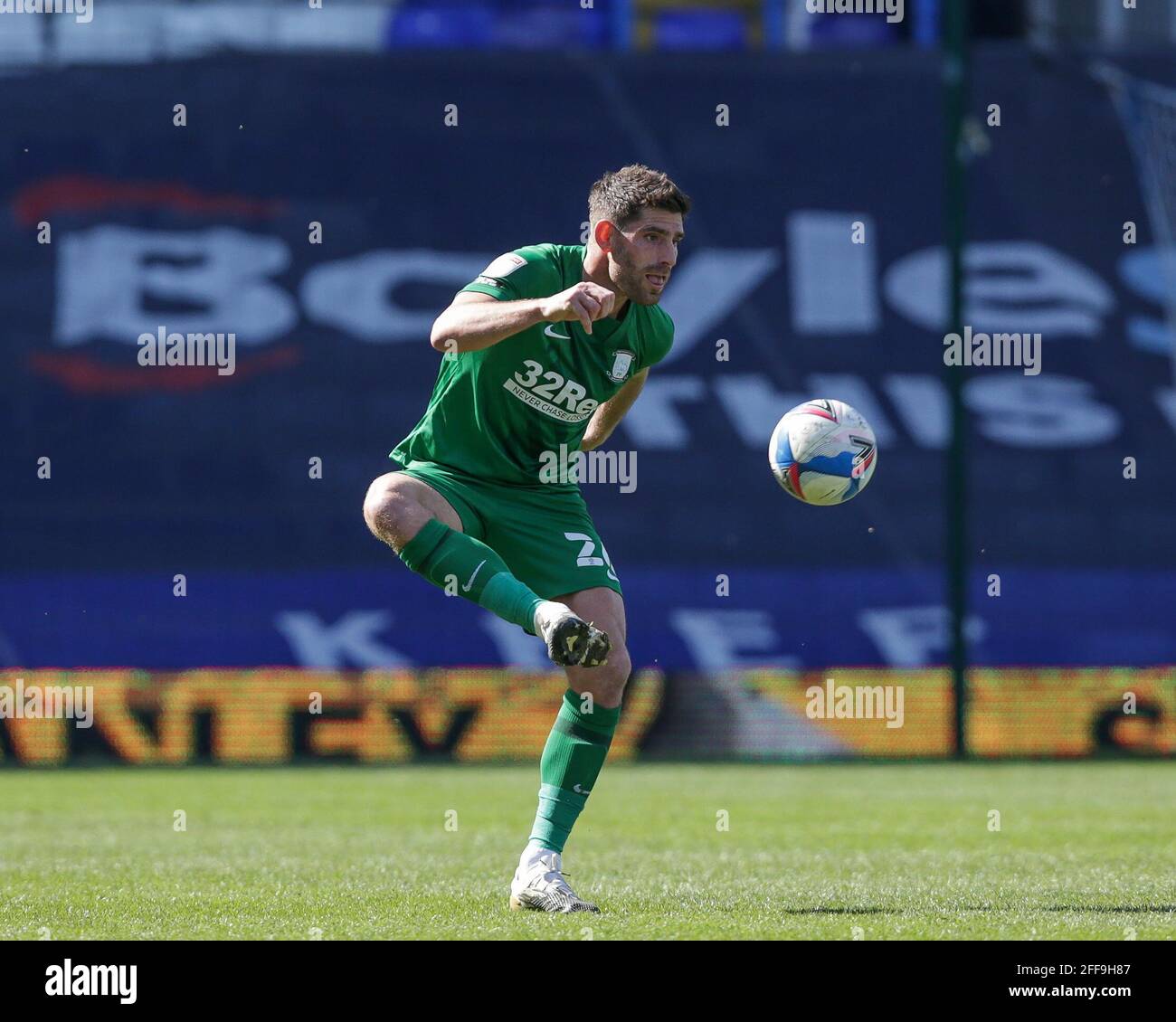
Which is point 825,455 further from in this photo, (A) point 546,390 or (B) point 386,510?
(B) point 386,510

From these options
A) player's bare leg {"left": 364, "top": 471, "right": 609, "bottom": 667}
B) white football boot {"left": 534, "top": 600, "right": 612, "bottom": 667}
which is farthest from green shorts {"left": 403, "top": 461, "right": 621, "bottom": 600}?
white football boot {"left": 534, "top": 600, "right": 612, "bottom": 667}

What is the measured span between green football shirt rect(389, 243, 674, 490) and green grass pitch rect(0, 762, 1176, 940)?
1509 millimetres

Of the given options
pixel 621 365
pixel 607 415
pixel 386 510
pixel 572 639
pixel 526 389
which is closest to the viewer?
pixel 572 639

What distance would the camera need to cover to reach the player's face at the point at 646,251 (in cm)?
623

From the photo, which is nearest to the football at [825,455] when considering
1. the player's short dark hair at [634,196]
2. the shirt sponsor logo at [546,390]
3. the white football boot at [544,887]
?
the shirt sponsor logo at [546,390]

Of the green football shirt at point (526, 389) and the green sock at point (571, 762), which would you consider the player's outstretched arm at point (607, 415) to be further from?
the green sock at point (571, 762)

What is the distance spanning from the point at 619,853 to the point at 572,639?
9.49 feet

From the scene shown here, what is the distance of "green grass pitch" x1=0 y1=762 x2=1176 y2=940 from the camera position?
571cm

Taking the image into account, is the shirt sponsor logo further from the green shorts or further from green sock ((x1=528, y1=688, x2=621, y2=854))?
green sock ((x1=528, y1=688, x2=621, y2=854))

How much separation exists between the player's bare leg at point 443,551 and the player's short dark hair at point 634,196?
43.7 inches

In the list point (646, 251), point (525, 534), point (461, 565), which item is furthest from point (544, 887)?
point (646, 251)

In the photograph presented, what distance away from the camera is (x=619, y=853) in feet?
27.0

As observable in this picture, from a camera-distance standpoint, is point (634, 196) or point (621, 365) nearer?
point (634, 196)
